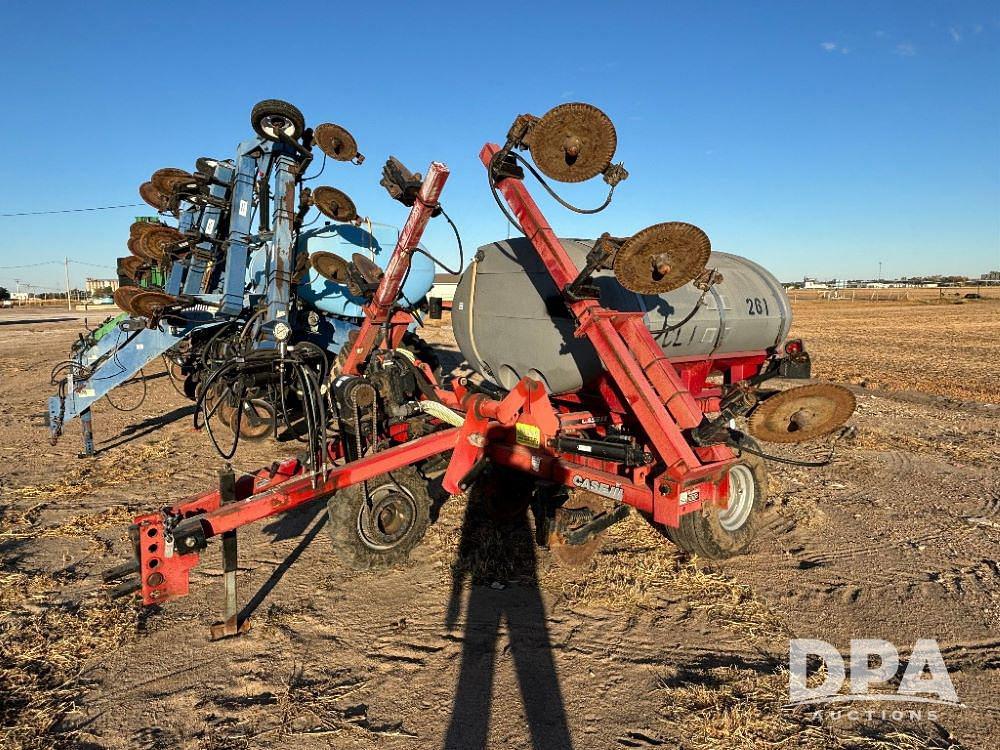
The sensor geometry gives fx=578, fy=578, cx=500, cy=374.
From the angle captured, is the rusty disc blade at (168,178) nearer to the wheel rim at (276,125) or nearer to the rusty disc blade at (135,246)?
the rusty disc blade at (135,246)

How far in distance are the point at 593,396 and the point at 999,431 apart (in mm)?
7566

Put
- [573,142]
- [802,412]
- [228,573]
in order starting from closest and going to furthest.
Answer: [228,573]
[573,142]
[802,412]

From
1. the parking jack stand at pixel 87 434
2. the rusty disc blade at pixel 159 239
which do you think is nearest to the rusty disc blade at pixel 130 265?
the rusty disc blade at pixel 159 239

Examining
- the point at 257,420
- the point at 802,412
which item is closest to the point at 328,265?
the point at 257,420

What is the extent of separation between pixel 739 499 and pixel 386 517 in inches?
125

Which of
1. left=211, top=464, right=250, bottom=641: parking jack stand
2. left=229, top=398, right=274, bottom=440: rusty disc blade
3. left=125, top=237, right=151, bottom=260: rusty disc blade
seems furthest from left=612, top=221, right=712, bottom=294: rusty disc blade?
left=125, top=237, right=151, bottom=260: rusty disc blade

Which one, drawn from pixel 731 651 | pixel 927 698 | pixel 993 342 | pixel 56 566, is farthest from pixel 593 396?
pixel 993 342

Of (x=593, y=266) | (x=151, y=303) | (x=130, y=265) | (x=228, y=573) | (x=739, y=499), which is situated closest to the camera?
(x=228, y=573)

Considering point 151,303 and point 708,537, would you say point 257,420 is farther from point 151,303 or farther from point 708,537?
point 708,537

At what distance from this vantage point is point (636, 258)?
393 centimetres

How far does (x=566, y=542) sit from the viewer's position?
4969 mm

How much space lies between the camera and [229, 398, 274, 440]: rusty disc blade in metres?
7.71

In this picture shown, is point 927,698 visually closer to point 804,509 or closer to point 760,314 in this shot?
point 804,509

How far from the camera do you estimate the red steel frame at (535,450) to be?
12.3 ft
